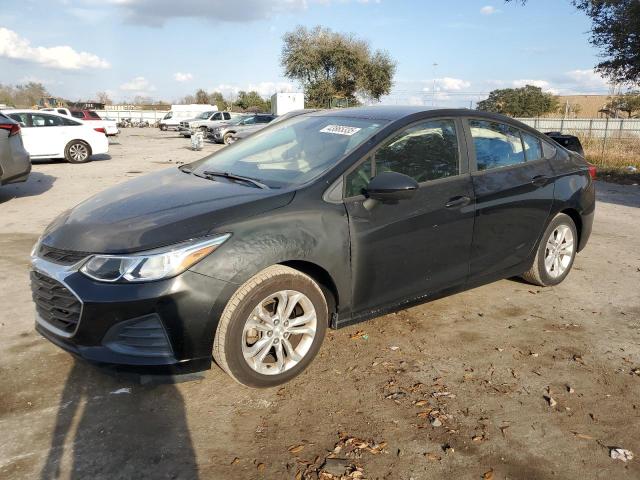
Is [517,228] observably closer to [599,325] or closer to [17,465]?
[599,325]

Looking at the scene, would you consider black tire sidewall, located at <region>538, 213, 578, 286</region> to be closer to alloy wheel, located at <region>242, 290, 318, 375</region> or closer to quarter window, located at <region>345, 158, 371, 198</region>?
quarter window, located at <region>345, 158, 371, 198</region>

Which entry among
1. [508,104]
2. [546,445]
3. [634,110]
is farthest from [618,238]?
Result: [508,104]

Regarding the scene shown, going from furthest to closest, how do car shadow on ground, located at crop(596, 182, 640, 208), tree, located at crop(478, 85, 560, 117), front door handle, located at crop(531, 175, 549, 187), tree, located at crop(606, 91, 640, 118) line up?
tree, located at crop(478, 85, 560, 117)
tree, located at crop(606, 91, 640, 118)
car shadow on ground, located at crop(596, 182, 640, 208)
front door handle, located at crop(531, 175, 549, 187)

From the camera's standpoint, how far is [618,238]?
682 cm

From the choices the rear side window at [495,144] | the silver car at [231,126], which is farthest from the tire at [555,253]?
the silver car at [231,126]

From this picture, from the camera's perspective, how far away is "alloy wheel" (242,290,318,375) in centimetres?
297

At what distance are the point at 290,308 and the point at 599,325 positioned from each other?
262cm

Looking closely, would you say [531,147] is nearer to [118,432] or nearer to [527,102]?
[118,432]

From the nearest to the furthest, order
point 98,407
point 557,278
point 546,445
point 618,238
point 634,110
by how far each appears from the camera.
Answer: point 546,445 < point 98,407 < point 557,278 < point 618,238 < point 634,110

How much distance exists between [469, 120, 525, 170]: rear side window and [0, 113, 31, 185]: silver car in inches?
304

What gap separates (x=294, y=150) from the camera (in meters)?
3.79

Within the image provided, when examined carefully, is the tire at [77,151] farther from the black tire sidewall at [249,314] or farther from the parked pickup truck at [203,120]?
the parked pickup truck at [203,120]

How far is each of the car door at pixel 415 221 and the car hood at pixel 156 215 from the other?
0.59m

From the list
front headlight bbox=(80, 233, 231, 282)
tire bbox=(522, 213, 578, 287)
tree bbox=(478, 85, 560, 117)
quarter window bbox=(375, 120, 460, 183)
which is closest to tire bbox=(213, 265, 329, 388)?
front headlight bbox=(80, 233, 231, 282)
